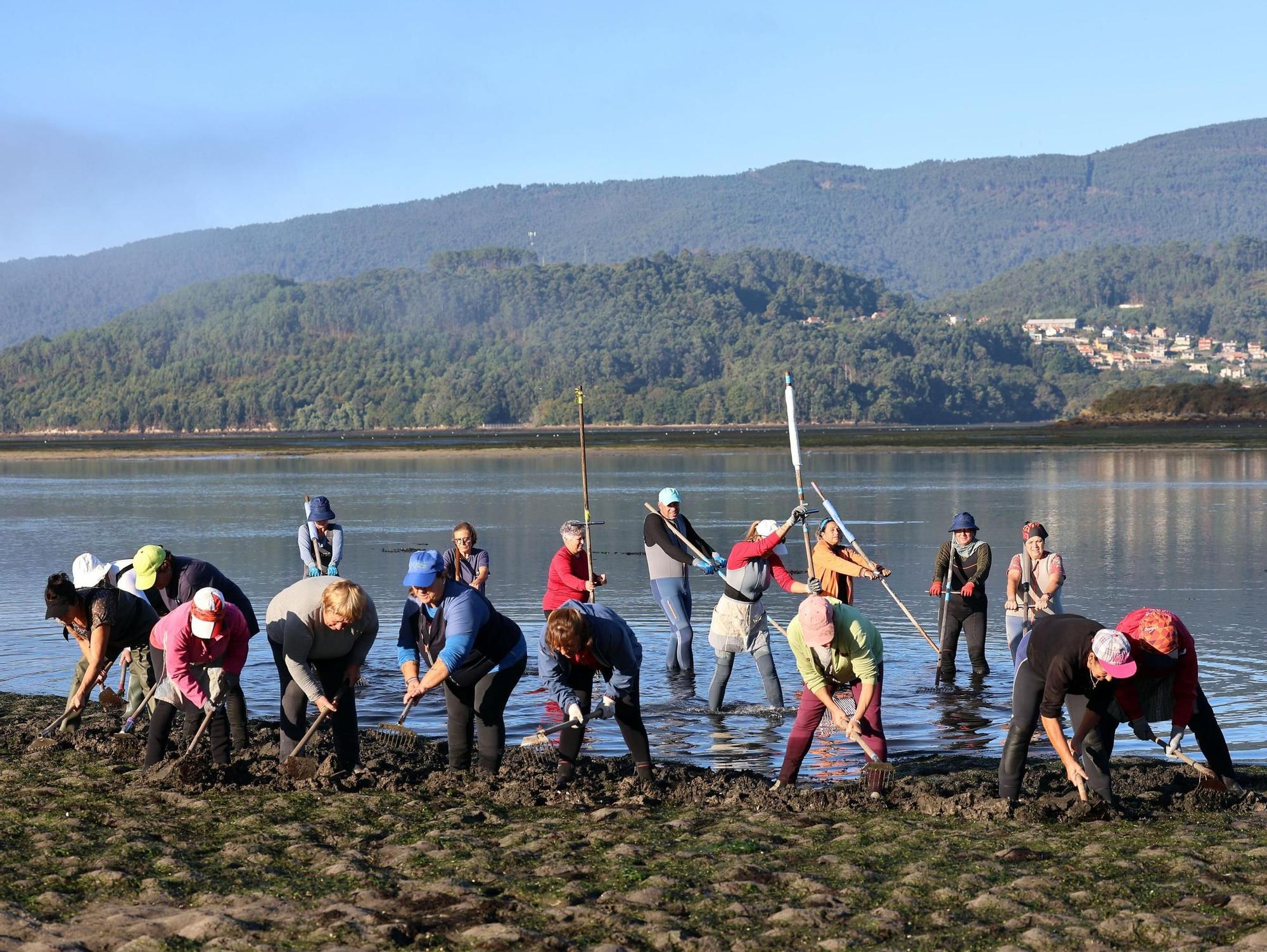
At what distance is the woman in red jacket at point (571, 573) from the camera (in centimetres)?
1449

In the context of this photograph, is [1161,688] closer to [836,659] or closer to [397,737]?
[836,659]

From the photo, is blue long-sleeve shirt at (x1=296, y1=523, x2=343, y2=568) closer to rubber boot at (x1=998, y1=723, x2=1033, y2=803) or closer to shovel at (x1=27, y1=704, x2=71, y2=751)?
shovel at (x1=27, y1=704, x2=71, y2=751)

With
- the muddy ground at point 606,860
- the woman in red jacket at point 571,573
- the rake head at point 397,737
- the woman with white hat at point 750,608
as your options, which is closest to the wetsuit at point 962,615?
the woman with white hat at point 750,608

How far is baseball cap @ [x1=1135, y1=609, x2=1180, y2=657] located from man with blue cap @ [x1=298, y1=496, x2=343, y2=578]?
8.68 meters

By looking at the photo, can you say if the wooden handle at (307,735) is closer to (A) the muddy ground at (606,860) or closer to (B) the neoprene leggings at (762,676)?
(A) the muddy ground at (606,860)

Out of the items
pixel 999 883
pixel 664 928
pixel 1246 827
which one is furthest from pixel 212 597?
pixel 1246 827

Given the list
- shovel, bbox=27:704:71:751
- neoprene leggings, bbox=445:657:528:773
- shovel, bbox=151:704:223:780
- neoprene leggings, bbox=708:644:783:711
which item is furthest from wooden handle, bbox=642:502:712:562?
shovel, bbox=27:704:71:751

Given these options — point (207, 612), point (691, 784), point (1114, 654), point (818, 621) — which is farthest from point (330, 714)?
point (1114, 654)

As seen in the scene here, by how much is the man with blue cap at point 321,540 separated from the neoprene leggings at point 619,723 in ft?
18.7

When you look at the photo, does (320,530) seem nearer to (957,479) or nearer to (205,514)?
(205,514)

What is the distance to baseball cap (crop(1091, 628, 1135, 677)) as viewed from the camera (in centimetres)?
866

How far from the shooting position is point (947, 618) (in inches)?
620

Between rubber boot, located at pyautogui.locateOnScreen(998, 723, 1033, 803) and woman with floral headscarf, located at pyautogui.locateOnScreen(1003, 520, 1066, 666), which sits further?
woman with floral headscarf, located at pyautogui.locateOnScreen(1003, 520, 1066, 666)

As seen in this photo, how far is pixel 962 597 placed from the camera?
1574cm
